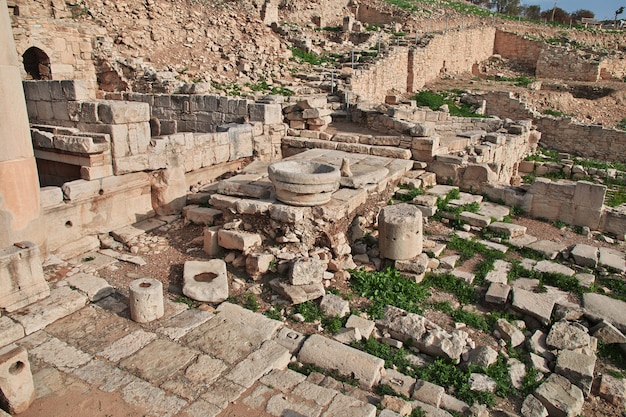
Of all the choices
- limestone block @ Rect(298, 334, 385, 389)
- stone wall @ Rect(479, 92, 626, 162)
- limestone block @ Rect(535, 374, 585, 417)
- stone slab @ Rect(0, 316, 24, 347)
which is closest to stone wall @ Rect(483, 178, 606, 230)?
limestone block @ Rect(535, 374, 585, 417)

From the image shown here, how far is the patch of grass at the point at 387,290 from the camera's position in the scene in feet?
21.1

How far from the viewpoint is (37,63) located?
16172mm

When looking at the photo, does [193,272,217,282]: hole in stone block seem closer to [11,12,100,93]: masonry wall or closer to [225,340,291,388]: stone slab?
[225,340,291,388]: stone slab

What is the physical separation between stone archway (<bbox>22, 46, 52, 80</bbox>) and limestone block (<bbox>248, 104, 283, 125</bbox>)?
870 centimetres

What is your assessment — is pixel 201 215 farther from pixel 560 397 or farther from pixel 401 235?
pixel 560 397

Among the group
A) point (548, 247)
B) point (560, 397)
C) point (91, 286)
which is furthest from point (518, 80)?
point (91, 286)

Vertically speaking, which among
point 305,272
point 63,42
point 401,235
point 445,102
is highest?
point 63,42

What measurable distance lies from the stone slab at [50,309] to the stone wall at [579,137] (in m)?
18.3

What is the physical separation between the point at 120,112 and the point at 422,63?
19.8 m

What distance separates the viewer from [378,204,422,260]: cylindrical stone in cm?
727

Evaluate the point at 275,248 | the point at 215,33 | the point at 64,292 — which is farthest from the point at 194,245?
the point at 215,33

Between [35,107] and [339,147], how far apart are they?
628 cm

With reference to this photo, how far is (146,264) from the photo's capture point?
7.26 metres

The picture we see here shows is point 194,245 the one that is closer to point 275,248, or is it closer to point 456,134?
point 275,248
